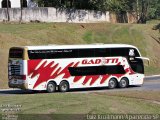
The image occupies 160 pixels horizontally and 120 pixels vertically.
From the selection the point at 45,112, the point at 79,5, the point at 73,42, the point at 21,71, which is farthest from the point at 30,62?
the point at 79,5

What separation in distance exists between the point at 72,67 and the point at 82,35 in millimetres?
26573

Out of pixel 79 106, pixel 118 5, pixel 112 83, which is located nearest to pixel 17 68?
pixel 112 83

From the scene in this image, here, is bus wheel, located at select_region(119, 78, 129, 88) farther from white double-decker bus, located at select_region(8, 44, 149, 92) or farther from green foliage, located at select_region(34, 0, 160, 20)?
green foliage, located at select_region(34, 0, 160, 20)

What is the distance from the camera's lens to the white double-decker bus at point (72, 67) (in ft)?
125

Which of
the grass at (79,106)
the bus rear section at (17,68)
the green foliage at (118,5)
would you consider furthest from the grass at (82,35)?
the grass at (79,106)

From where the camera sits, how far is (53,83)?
39.7 meters

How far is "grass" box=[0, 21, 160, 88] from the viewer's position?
58.1 metres

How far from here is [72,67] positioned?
40.3 meters

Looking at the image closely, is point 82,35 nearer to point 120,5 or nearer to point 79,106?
point 120,5

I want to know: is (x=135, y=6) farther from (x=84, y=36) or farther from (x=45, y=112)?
(x=45, y=112)

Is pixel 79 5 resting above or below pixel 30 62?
above

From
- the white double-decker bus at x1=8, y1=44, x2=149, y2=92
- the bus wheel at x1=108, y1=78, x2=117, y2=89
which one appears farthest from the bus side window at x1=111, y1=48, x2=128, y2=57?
the bus wheel at x1=108, y1=78, x2=117, y2=89

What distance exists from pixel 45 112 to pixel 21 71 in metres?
14.0

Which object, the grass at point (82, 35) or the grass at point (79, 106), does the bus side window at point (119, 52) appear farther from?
the grass at point (82, 35)
